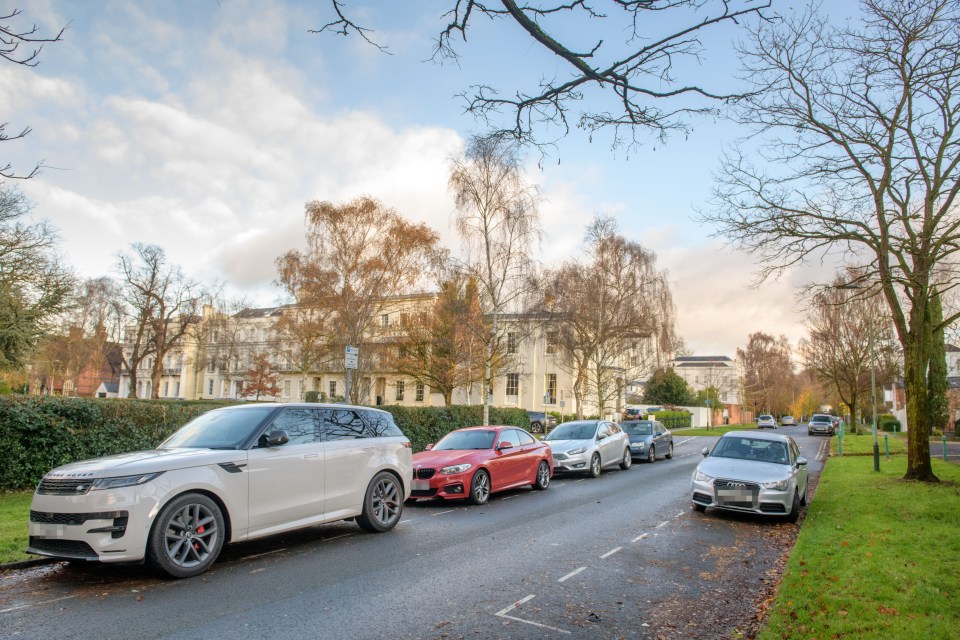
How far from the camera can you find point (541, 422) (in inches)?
1768

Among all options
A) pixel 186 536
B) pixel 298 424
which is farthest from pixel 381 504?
pixel 186 536

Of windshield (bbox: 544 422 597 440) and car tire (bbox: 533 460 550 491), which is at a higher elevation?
windshield (bbox: 544 422 597 440)

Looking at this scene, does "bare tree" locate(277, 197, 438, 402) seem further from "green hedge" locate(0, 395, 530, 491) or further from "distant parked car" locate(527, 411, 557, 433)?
"green hedge" locate(0, 395, 530, 491)

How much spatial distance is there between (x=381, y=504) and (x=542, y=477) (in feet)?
20.8

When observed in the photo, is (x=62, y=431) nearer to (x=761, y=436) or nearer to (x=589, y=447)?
(x=589, y=447)

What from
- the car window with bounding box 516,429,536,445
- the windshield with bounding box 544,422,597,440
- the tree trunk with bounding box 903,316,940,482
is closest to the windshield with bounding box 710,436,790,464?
the car window with bounding box 516,429,536,445

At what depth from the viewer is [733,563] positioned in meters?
7.71

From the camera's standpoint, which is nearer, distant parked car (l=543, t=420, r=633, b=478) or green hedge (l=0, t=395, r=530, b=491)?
green hedge (l=0, t=395, r=530, b=491)

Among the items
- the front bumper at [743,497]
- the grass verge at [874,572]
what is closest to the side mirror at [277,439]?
the grass verge at [874,572]

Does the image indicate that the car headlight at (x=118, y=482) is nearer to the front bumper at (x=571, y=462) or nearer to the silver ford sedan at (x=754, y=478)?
the silver ford sedan at (x=754, y=478)

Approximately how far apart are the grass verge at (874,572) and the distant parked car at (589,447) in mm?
6042

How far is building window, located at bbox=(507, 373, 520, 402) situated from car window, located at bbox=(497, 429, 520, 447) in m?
41.9

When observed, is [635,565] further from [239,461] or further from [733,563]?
[239,461]

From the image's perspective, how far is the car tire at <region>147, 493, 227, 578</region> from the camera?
6.14 metres
